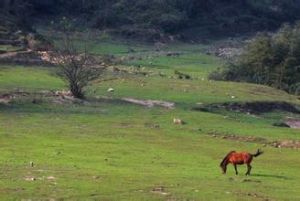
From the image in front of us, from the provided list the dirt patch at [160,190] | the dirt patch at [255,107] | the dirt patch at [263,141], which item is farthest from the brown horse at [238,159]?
the dirt patch at [255,107]

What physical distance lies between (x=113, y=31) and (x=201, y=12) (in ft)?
70.9

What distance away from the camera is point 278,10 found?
459 feet

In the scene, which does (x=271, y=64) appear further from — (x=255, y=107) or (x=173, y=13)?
(x=173, y=13)

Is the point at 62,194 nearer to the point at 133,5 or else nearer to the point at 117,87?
the point at 117,87

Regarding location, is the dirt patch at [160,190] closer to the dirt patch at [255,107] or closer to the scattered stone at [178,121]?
the scattered stone at [178,121]

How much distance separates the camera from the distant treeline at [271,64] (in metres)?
73.1

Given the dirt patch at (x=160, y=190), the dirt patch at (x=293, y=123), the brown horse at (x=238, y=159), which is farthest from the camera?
the dirt patch at (x=293, y=123)

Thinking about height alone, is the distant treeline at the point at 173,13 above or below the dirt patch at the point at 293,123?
above

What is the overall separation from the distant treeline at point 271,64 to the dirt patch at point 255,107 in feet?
45.3

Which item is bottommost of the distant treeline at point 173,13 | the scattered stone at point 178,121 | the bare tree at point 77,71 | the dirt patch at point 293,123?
the dirt patch at point 293,123

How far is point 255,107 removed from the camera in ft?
183

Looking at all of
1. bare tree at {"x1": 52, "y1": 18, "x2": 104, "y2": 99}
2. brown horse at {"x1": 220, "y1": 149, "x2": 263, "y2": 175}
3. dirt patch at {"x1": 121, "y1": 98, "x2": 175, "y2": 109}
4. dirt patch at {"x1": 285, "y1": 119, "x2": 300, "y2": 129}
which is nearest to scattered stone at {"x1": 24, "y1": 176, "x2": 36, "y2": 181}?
brown horse at {"x1": 220, "y1": 149, "x2": 263, "y2": 175}

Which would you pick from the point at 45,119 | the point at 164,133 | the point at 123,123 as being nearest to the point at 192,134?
the point at 164,133

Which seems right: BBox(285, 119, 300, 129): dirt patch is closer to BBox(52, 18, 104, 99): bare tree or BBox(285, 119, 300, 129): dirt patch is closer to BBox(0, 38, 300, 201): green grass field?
BBox(0, 38, 300, 201): green grass field
